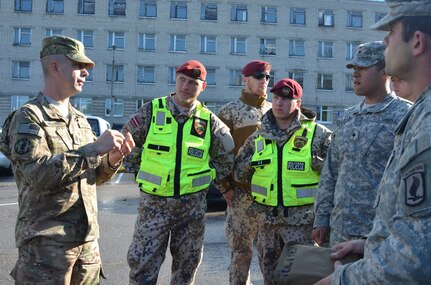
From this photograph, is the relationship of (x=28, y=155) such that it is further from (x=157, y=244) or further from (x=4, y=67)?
(x=4, y=67)

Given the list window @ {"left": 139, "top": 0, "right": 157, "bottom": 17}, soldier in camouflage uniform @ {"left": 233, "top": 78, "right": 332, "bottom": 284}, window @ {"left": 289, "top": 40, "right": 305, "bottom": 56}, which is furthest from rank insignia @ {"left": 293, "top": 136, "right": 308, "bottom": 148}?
window @ {"left": 289, "top": 40, "right": 305, "bottom": 56}

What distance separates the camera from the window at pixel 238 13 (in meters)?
49.8

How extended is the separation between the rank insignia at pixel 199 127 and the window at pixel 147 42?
147 feet

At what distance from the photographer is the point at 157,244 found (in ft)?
14.1

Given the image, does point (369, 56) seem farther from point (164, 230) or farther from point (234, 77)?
point (234, 77)

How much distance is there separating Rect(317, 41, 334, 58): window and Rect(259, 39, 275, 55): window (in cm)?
477

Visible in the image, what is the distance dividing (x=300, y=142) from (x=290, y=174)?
0.30 metres

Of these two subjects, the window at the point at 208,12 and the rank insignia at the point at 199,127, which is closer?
the rank insignia at the point at 199,127

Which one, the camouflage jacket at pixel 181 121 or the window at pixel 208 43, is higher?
the window at pixel 208 43

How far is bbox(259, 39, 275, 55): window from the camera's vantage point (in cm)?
5000

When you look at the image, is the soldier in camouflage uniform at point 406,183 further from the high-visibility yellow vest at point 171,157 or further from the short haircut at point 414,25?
the high-visibility yellow vest at point 171,157

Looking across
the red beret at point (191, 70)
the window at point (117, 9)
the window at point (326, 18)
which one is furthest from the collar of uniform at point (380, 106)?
the window at point (326, 18)

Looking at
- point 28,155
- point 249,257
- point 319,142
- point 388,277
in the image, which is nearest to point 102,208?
point 249,257

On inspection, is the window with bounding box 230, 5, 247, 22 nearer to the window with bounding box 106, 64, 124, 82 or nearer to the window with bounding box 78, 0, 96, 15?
the window with bounding box 106, 64, 124, 82
